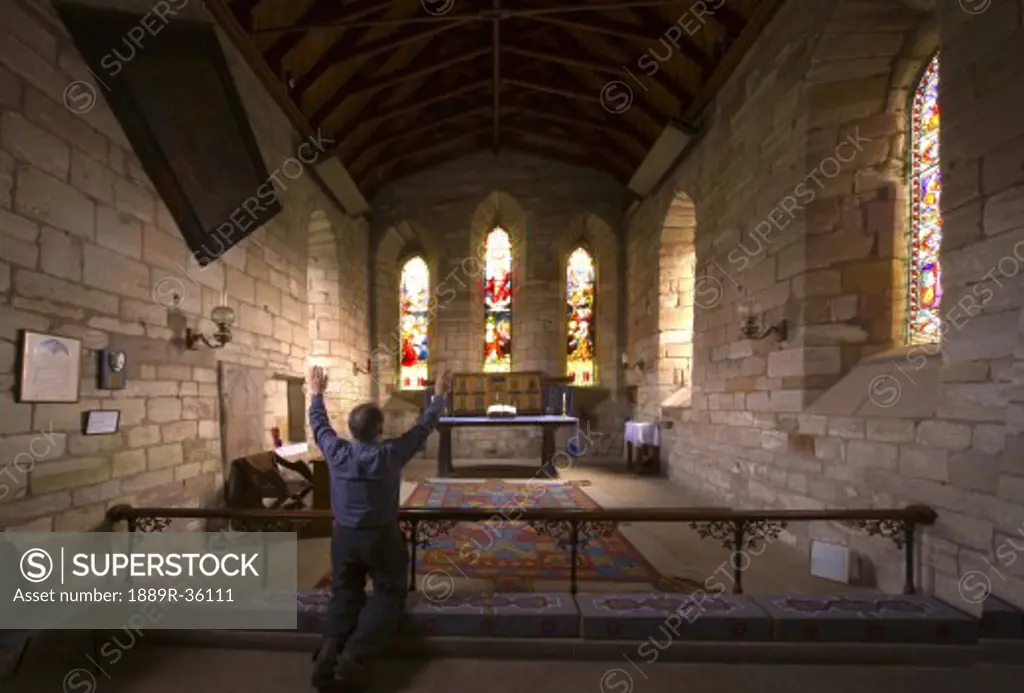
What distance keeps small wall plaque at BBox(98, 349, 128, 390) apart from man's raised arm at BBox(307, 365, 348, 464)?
1.59 m

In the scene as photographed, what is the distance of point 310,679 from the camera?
2.30 meters

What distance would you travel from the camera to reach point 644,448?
7812mm

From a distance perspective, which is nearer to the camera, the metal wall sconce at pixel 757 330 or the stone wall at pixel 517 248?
the metal wall sconce at pixel 757 330

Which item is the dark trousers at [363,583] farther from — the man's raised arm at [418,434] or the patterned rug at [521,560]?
the patterned rug at [521,560]

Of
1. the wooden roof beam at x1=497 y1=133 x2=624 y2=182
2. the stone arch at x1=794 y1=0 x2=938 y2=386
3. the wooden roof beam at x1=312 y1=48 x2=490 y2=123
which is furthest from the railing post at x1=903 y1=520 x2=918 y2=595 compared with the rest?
the wooden roof beam at x1=497 y1=133 x2=624 y2=182

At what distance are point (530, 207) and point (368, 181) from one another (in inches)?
116

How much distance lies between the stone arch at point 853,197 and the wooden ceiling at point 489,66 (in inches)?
44.3

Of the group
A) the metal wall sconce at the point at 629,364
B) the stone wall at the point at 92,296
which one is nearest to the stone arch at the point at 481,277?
the metal wall sconce at the point at 629,364

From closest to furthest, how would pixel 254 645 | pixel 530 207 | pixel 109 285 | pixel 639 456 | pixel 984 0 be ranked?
pixel 254 645 → pixel 984 0 → pixel 109 285 → pixel 639 456 → pixel 530 207

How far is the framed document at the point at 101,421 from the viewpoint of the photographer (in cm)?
310

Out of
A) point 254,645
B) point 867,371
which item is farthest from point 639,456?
point 254,645

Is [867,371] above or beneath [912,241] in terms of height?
beneath

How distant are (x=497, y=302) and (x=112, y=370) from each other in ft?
23.5

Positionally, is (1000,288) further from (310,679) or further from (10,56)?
(10,56)
